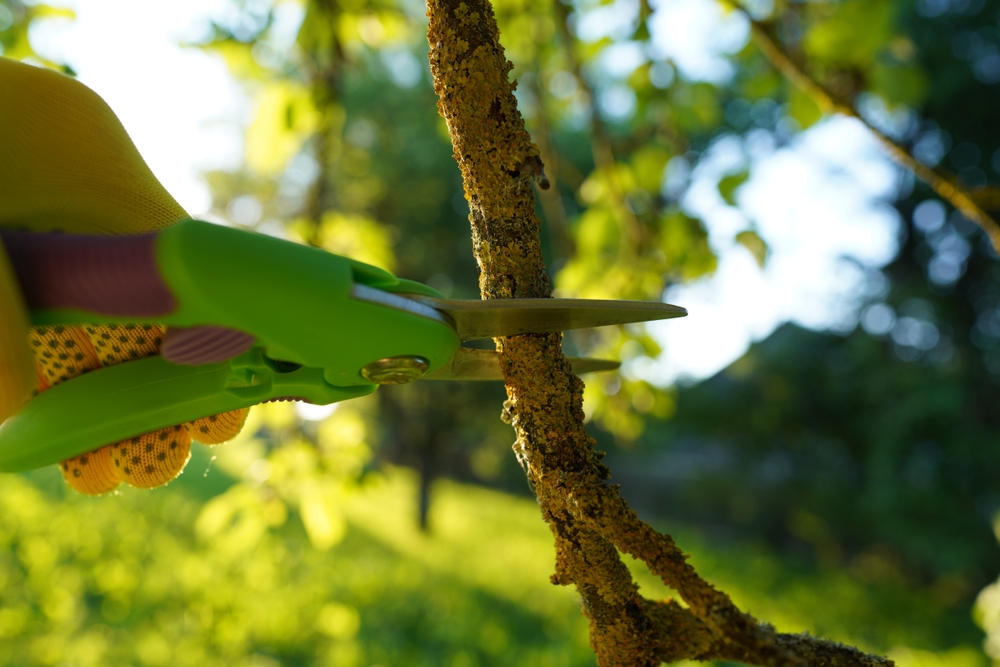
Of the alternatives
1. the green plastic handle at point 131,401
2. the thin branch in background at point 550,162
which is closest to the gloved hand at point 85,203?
the green plastic handle at point 131,401

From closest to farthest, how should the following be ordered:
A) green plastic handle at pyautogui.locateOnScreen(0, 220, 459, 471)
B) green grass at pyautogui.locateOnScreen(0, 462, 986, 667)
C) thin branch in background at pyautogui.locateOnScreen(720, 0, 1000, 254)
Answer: green plastic handle at pyautogui.locateOnScreen(0, 220, 459, 471) → thin branch in background at pyautogui.locateOnScreen(720, 0, 1000, 254) → green grass at pyautogui.locateOnScreen(0, 462, 986, 667)

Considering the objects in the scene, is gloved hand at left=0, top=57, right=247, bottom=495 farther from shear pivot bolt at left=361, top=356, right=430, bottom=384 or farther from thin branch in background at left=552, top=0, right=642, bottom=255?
thin branch in background at left=552, top=0, right=642, bottom=255

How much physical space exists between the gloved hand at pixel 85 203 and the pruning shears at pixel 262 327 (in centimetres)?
2

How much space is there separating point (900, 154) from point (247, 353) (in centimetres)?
90

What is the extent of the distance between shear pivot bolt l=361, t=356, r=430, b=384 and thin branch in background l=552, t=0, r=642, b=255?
3.80 ft

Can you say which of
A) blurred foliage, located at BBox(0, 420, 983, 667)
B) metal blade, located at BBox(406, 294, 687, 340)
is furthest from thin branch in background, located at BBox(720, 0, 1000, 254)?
blurred foliage, located at BBox(0, 420, 983, 667)

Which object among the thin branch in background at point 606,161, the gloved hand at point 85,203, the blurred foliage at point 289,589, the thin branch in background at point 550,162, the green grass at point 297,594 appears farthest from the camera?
the green grass at point 297,594

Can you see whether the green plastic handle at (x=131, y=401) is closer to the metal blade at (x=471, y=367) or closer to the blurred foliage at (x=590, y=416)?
the metal blade at (x=471, y=367)

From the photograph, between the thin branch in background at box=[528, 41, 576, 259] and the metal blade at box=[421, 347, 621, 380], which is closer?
the metal blade at box=[421, 347, 621, 380]

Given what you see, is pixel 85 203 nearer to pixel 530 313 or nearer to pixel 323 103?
pixel 530 313

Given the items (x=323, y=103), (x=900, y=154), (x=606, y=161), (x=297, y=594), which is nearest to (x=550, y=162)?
(x=606, y=161)

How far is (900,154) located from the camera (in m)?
0.88

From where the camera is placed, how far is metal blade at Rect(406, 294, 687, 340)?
356 mm

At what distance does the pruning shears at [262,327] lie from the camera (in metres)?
0.29
